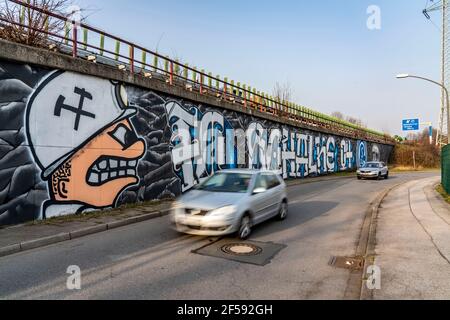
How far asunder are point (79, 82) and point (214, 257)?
673 cm

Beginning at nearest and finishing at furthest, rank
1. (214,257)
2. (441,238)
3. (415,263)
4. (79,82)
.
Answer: (415,263) → (214,257) → (441,238) → (79,82)

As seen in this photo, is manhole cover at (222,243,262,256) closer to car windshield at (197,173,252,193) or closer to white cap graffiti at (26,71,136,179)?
car windshield at (197,173,252,193)

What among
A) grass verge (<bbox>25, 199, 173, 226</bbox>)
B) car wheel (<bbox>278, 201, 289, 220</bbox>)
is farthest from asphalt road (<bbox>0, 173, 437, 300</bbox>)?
grass verge (<bbox>25, 199, 173, 226</bbox>)

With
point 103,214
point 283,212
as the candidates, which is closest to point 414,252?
point 283,212

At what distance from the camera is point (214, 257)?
628cm

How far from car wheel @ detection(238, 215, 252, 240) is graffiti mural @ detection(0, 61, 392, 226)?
5.15m

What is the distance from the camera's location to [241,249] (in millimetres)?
6805

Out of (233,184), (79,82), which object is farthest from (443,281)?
(79,82)

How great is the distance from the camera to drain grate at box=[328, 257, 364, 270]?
587 centimetres

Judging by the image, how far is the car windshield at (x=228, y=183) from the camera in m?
A: 8.16

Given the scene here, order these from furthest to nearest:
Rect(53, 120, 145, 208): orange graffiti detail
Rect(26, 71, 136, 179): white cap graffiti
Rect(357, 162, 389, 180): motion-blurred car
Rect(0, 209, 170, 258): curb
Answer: Rect(357, 162, 389, 180): motion-blurred car → Rect(53, 120, 145, 208): orange graffiti detail → Rect(26, 71, 136, 179): white cap graffiti → Rect(0, 209, 170, 258): curb

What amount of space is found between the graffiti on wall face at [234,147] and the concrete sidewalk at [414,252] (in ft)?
25.4

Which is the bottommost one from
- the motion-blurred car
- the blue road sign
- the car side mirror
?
the motion-blurred car
